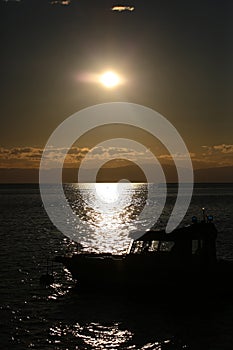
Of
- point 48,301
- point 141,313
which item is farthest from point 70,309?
point 141,313

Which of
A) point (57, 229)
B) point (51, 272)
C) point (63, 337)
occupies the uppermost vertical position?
point (57, 229)

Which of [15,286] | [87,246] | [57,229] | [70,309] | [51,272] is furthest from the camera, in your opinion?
[57,229]

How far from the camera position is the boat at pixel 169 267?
29.6 m

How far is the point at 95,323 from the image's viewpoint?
25.7m

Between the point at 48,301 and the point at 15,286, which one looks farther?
the point at 15,286

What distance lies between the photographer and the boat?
97.2 ft

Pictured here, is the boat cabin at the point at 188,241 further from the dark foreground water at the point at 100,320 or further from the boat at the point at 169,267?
the dark foreground water at the point at 100,320

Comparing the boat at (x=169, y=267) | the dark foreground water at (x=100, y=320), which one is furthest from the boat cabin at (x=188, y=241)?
the dark foreground water at (x=100, y=320)

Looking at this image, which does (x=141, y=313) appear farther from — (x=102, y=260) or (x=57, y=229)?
(x=57, y=229)

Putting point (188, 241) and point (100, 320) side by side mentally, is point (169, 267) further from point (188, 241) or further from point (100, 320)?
point (100, 320)

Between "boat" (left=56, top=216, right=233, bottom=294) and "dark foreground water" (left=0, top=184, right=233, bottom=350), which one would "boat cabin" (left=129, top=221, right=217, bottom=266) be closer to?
"boat" (left=56, top=216, right=233, bottom=294)

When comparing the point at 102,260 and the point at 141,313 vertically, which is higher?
the point at 102,260

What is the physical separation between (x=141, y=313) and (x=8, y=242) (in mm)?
34681

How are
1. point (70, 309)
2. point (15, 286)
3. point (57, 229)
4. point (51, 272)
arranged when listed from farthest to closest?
point (57, 229), point (51, 272), point (15, 286), point (70, 309)
